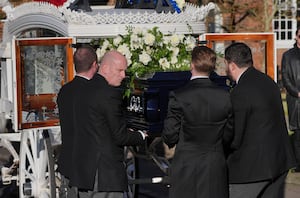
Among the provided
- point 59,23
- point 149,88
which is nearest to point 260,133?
point 149,88

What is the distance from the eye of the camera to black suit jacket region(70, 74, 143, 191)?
19.1 ft

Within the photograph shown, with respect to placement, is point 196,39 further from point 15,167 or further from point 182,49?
point 15,167

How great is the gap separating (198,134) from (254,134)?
0.52 metres

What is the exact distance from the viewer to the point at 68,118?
611 centimetres

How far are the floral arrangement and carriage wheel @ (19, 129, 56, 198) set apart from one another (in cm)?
117

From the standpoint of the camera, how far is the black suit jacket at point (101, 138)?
19.1 ft

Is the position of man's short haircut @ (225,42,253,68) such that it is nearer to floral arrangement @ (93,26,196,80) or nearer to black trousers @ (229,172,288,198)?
black trousers @ (229,172,288,198)

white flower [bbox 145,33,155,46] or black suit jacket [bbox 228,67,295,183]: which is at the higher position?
white flower [bbox 145,33,155,46]

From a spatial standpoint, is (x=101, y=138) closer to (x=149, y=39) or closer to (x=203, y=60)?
(x=203, y=60)

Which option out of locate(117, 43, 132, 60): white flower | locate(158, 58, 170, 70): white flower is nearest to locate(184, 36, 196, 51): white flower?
locate(158, 58, 170, 70): white flower

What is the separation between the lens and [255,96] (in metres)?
5.86

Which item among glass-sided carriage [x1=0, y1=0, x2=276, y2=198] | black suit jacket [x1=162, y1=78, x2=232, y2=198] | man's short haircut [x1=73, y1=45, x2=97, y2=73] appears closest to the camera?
black suit jacket [x1=162, y1=78, x2=232, y2=198]

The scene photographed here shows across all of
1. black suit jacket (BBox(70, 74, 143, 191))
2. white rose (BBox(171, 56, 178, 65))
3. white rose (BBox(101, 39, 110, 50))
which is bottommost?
black suit jacket (BBox(70, 74, 143, 191))

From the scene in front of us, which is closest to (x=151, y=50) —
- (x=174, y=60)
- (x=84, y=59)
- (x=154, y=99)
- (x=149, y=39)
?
(x=149, y=39)
